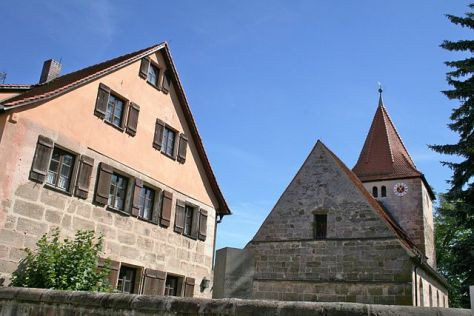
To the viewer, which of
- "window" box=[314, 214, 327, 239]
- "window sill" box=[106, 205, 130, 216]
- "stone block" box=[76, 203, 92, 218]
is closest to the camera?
"stone block" box=[76, 203, 92, 218]

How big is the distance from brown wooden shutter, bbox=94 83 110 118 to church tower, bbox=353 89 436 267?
19342mm

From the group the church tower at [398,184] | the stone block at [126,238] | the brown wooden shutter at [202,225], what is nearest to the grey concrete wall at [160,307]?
the stone block at [126,238]

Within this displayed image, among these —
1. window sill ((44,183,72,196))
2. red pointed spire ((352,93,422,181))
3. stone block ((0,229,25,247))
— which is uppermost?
red pointed spire ((352,93,422,181))

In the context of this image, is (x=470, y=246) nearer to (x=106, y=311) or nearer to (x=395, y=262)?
(x=395, y=262)

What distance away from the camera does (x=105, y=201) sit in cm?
1301

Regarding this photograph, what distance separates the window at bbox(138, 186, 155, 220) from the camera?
14494 millimetres

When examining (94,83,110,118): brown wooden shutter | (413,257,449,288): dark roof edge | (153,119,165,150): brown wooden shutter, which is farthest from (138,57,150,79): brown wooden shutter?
(413,257,449,288): dark roof edge

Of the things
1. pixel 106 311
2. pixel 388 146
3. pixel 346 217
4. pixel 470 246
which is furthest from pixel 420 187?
pixel 106 311

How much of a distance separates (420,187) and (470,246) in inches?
484

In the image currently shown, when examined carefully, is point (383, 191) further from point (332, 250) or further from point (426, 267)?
point (332, 250)

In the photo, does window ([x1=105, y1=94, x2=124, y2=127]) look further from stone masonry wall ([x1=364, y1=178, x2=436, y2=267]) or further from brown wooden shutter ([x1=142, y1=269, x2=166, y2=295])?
stone masonry wall ([x1=364, y1=178, x2=436, y2=267])

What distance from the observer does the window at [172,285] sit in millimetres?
15305

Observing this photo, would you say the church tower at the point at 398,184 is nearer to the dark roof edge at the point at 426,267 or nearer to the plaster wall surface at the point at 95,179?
the dark roof edge at the point at 426,267

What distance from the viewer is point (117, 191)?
13766 mm
